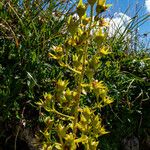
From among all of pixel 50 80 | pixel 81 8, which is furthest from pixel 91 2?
pixel 50 80

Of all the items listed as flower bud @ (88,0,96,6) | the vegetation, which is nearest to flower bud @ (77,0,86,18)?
flower bud @ (88,0,96,6)

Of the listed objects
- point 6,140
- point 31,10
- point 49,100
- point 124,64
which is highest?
point 31,10

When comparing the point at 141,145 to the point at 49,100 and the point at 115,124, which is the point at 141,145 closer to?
the point at 115,124

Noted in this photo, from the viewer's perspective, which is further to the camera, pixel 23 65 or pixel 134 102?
pixel 134 102

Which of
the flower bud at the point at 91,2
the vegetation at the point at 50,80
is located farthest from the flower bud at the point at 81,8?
the vegetation at the point at 50,80

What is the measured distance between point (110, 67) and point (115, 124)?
1.63ft

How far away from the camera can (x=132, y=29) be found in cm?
416

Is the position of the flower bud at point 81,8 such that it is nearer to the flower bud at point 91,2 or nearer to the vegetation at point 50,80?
the flower bud at point 91,2

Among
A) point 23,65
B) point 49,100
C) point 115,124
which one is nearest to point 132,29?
point 115,124

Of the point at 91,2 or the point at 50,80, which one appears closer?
the point at 91,2

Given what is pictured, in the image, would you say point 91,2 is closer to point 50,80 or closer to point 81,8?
point 81,8

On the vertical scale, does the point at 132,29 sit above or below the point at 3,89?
above

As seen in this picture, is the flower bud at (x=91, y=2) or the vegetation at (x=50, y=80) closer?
the flower bud at (x=91, y=2)

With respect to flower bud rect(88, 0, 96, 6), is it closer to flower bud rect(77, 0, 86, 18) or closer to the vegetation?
flower bud rect(77, 0, 86, 18)
